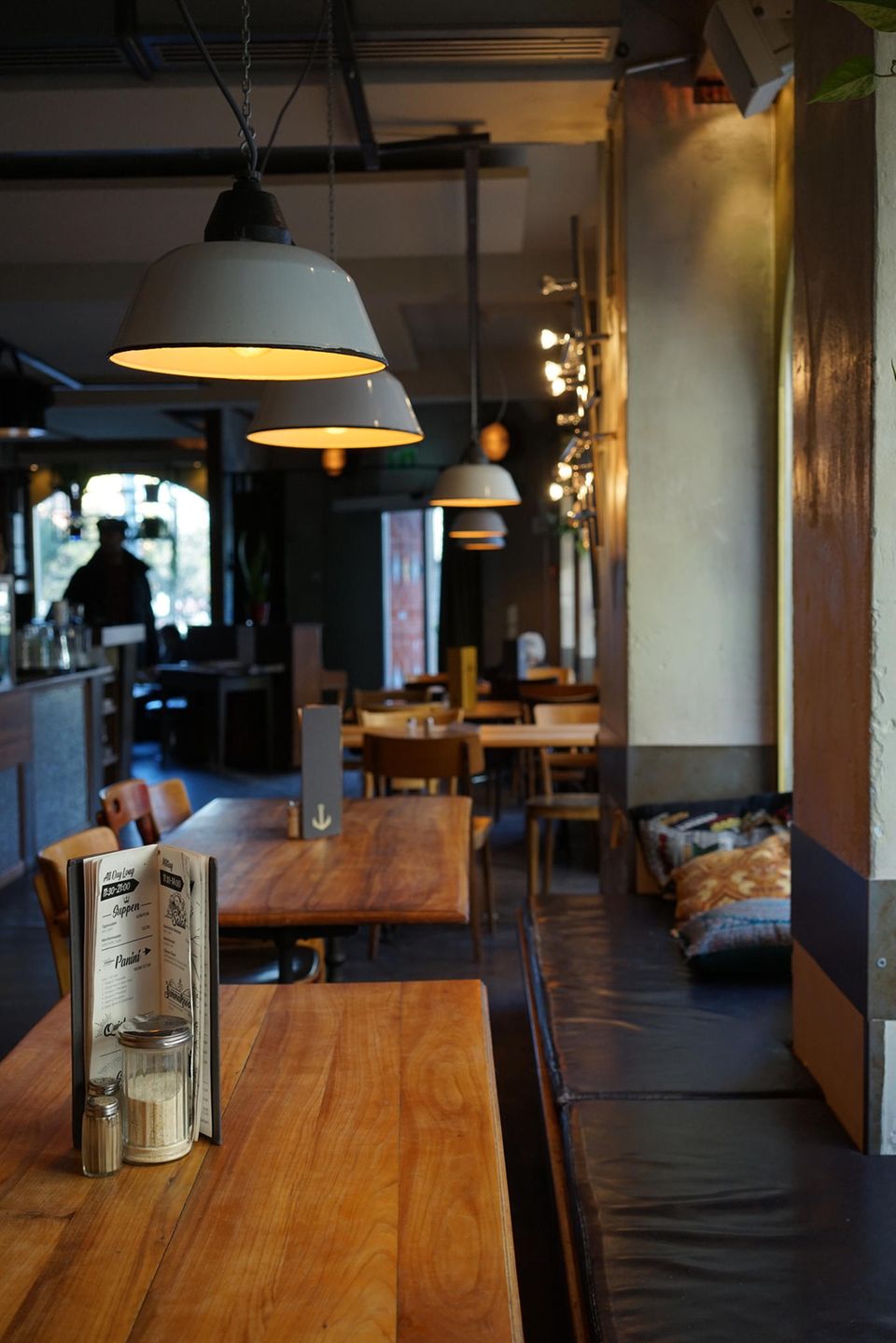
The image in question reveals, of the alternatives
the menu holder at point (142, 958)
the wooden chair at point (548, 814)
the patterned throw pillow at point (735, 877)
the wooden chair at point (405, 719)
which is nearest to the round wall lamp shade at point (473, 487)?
the wooden chair at point (405, 719)

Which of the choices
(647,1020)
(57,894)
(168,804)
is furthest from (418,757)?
(57,894)

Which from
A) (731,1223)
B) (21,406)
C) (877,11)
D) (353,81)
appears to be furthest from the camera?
(21,406)

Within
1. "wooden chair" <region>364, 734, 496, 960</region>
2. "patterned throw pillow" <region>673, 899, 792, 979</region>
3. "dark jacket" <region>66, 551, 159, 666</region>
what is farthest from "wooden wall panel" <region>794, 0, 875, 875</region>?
"dark jacket" <region>66, 551, 159, 666</region>

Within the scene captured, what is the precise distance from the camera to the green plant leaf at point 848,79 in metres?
1.23

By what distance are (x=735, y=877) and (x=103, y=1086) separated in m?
2.63

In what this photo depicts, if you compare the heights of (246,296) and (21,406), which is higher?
(21,406)

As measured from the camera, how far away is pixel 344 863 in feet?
10.6

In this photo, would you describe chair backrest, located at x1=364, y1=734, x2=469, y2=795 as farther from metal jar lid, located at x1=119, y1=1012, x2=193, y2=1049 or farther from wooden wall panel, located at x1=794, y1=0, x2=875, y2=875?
metal jar lid, located at x1=119, y1=1012, x2=193, y2=1049

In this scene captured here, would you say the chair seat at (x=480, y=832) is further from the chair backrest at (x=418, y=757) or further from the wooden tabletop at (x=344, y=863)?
the wooden tabletop at (x=344, y=863)

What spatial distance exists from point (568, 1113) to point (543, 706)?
14.9ft

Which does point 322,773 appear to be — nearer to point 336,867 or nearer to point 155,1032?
point 336,867

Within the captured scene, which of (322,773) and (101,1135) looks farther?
(322,773)

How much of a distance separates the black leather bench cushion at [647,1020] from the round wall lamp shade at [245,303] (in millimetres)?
1611

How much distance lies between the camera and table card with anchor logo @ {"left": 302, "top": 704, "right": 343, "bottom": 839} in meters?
3.50
